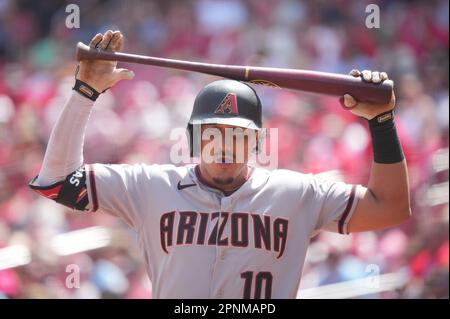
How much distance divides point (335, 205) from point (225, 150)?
0.40 metres

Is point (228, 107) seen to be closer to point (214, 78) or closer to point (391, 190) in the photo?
point (391, 190)

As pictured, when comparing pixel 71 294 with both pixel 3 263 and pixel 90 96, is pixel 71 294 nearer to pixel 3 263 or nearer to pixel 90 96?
pixel 3 263

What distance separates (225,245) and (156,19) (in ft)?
22.7

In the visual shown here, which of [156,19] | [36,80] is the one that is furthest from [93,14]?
[36,80]

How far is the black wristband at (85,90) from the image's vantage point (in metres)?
2.72

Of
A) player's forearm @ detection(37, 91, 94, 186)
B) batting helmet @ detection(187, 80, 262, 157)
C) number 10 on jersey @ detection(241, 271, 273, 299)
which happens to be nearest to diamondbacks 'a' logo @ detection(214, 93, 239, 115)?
batting helmet @ detection(187, 80, 262, 157)

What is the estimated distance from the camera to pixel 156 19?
9.38 meters

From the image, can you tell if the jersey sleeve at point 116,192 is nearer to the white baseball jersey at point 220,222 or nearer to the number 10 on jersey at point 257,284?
A: the white baseball jersey at point 220,222

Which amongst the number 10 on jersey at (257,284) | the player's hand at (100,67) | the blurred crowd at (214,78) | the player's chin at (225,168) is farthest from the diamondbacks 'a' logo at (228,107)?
the blurred crowd at (214,78)

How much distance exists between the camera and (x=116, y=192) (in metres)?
2.81

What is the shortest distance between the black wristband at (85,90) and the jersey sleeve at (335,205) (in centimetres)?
75

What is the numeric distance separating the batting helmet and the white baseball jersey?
182mm

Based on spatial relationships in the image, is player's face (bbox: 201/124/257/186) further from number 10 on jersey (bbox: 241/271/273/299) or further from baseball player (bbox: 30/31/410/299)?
number 10 on jersey (bbox: 241/271/273/299)

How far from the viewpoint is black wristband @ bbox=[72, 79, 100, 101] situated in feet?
8.93
